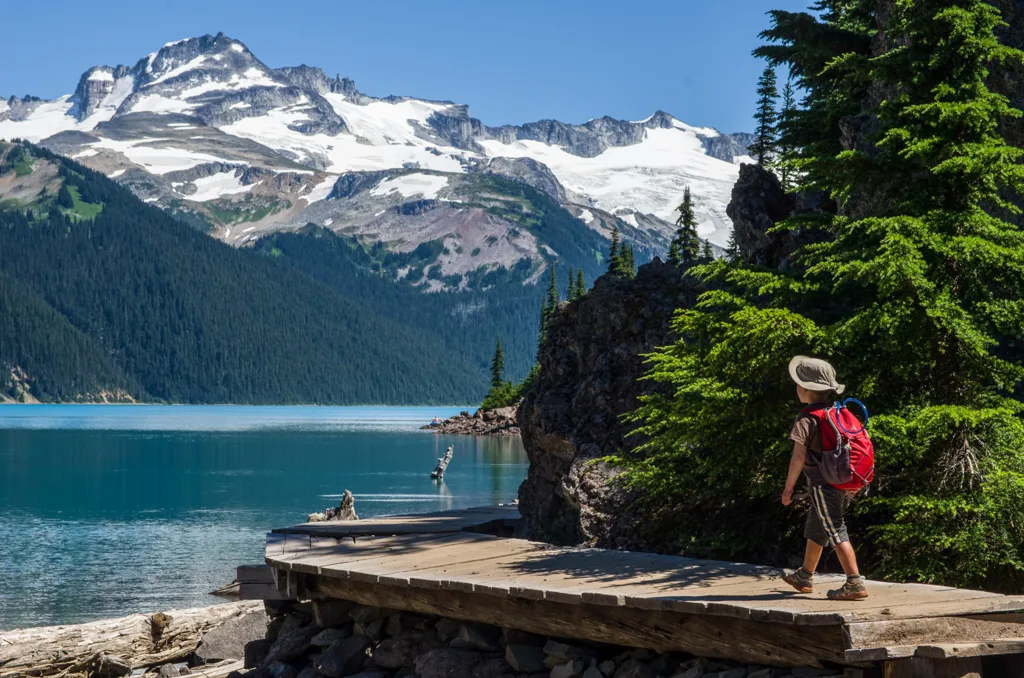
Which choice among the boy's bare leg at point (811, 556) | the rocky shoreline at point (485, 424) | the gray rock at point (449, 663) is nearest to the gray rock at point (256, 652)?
the gray rock at point (449, 663)

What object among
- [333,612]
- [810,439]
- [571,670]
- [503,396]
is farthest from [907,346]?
[503,396]

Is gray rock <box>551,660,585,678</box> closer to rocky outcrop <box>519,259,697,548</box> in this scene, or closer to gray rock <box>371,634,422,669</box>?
gray rock <box>371,634,422,669</box>

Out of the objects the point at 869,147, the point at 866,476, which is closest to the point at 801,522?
the point at 866,476

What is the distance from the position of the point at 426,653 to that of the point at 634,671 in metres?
2.87

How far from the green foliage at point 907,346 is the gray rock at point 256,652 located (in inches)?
223

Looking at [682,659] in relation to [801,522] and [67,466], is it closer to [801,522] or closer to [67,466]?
[801,522]

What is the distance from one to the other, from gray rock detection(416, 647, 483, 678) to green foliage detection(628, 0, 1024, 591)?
3.15 metres

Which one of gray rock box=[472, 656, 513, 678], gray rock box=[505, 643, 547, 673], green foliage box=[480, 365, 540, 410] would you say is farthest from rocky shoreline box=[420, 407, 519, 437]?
gray rock box=[505, 643, 547, 673]

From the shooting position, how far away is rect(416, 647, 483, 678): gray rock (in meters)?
12.2

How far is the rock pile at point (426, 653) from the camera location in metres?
10.7

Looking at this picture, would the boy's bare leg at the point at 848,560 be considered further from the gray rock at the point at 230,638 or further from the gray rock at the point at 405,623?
the gray rock at the point at 230,638

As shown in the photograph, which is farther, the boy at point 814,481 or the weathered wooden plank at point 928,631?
the boy at point 814,481

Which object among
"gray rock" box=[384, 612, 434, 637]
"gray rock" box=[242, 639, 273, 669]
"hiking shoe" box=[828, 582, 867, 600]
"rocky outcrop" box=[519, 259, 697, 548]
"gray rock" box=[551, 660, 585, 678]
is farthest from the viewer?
"rocky outcrop" box=[519, 259, 697, 548]

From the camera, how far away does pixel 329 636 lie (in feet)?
47.6
